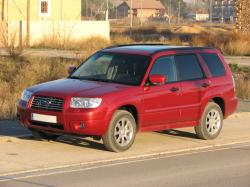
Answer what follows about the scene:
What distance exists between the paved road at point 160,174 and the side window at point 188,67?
1807 millimetres

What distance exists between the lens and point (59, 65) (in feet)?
82.3

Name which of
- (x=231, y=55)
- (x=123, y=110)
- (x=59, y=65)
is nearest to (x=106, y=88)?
(x=123, y=110)

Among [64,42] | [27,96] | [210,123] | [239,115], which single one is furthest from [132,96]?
[64,42]

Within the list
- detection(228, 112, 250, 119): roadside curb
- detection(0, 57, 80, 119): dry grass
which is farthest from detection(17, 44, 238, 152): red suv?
detection(0, 57, 80, 119): dry grass

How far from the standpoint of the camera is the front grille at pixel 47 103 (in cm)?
1165

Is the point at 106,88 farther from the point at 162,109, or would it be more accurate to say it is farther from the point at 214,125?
the point at 214,125

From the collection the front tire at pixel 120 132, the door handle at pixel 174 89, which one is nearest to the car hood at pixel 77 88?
the front tire at pixel 120 132

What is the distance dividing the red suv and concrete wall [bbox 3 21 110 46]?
3585 cm

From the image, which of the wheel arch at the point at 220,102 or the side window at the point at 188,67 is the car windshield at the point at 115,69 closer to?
the side window at the point at 188,67

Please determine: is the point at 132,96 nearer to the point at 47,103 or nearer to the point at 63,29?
the point at 47,103

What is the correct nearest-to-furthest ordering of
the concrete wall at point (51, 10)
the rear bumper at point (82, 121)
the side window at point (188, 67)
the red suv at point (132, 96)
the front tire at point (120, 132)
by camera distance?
the rear bumper at point (82, 121), the red suv at point (132, 96), the front tire at point (120, 132), the side window at point (188, 67), the concrete wall at point (51, 10)

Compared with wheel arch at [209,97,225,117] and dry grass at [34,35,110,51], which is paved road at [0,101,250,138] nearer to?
wheel arch at [209,97,225,117]

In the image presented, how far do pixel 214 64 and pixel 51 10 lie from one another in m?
45.9

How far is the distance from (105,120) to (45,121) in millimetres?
993
